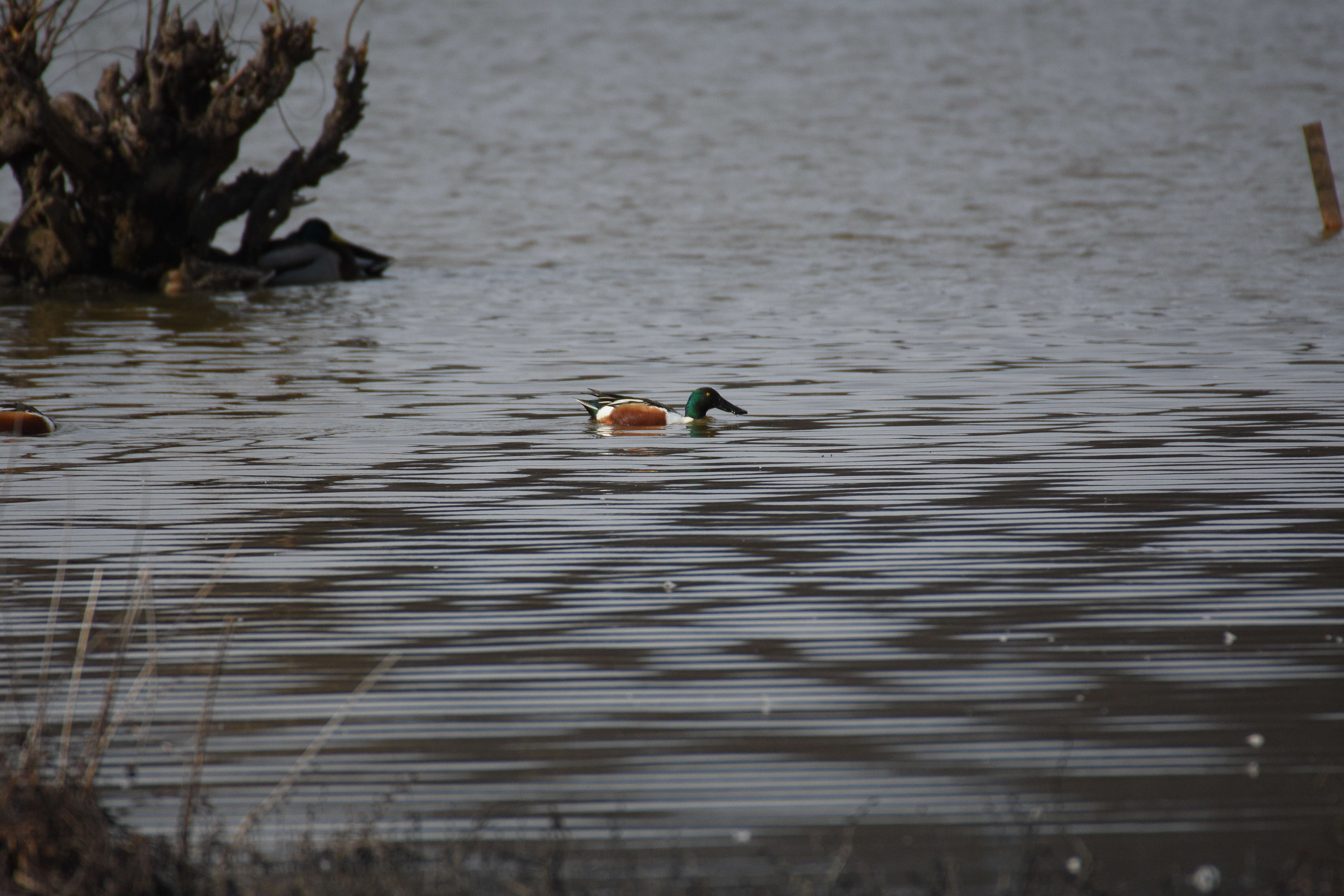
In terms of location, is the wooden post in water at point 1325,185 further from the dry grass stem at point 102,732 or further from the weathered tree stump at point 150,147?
the dry grass stem at point 102,732

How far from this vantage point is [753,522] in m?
9.46

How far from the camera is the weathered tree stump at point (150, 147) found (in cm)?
2230

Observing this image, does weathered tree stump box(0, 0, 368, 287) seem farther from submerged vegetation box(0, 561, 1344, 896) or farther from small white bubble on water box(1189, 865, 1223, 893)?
small white bubble on water box(1189, 865, 1223, 893)

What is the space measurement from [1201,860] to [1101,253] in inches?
888

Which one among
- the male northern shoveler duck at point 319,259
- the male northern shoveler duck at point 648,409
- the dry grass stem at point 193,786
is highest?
the dry grass stem at point 193,786

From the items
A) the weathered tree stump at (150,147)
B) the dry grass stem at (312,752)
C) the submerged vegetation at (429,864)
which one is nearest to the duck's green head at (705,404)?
the dry grass stem at (312,752)

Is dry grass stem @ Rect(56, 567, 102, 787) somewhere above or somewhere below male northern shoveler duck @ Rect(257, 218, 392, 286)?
above

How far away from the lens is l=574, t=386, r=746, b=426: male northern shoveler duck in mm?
12805

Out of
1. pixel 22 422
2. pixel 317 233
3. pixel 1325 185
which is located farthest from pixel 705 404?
pixel 1325 185

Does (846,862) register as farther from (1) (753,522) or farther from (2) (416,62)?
(2) (416,62)

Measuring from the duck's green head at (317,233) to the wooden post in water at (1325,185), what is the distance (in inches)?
637

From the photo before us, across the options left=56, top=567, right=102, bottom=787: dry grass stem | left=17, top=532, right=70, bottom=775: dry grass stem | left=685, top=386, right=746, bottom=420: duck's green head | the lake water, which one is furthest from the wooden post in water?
left=56, top=567, right=102, bottom=787: dry grass stem

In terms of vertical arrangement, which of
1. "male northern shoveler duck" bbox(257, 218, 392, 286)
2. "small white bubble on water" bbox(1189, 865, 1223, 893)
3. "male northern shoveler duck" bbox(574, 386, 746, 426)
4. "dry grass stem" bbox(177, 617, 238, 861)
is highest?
"dry grass stem" bbox(177, 617, 238, 861)

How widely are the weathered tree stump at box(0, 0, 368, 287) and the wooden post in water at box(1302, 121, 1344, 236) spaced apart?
15.5m
